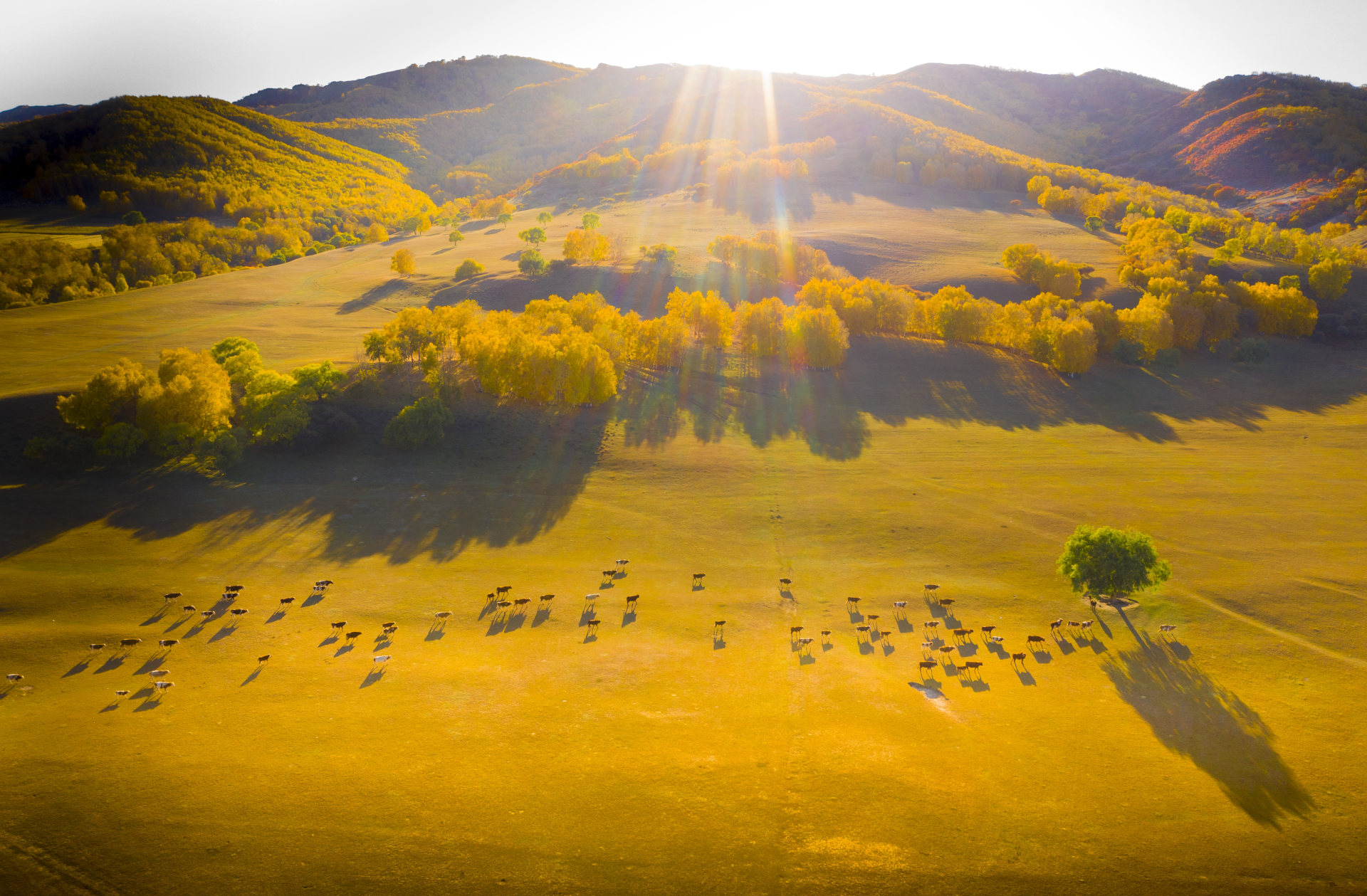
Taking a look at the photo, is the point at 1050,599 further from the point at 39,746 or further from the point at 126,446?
the point at 126,446

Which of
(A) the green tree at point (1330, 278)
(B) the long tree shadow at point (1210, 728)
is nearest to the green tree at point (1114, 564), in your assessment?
(B) the long tree shadow at point (1210, 728)

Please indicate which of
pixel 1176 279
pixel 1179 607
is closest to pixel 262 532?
pixel 1179 607

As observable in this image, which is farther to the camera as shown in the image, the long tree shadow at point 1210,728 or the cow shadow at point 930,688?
the cow shadow at point 930,688

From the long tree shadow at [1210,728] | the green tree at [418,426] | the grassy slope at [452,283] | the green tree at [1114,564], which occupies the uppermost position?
the grassy slope at [452,283]

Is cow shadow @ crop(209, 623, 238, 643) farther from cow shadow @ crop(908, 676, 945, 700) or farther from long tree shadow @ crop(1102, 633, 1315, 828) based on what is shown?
long tree shadow @ crop(1102, 633, 1315, 828)

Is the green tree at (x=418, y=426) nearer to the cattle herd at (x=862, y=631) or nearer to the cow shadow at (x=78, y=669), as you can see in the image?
the cattle herd at (x=862, y=631)

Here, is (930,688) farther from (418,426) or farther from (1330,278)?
(1330,278)
